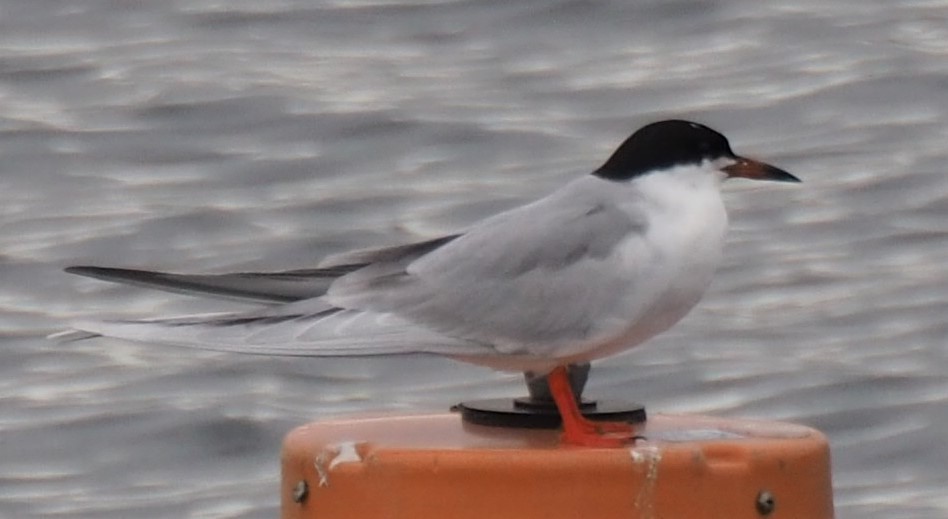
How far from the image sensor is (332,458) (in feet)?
14.0

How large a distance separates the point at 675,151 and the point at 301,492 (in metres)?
1.23

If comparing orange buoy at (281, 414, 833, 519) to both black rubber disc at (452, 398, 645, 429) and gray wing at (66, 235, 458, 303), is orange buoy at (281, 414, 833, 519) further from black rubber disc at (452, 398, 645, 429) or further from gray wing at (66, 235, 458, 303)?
gray wing at (66, 235, 458, 303)

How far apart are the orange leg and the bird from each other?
0.14 feet

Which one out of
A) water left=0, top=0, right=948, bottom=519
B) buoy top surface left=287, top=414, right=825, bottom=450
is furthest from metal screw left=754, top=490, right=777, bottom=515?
water left=0, top=0, right=948, bottom=519

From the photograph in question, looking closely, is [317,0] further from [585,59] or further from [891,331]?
[891,331]

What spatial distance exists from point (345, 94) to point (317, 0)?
4.33 ft

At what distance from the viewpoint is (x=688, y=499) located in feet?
13.7

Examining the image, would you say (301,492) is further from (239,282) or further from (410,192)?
(410,192)

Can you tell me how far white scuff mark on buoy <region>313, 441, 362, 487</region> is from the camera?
4262 millimetres

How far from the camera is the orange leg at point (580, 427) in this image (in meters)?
4.42

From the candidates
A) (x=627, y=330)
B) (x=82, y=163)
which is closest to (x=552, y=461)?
(x=627, y=330)

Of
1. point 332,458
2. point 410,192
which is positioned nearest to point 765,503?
point 332,458

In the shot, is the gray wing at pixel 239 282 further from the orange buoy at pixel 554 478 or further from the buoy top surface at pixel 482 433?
the orange buoy at pixel 554 478

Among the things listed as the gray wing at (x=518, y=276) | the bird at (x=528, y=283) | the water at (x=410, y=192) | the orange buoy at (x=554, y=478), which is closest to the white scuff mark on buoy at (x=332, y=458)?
the orange buoy at (x=554, y=478)
